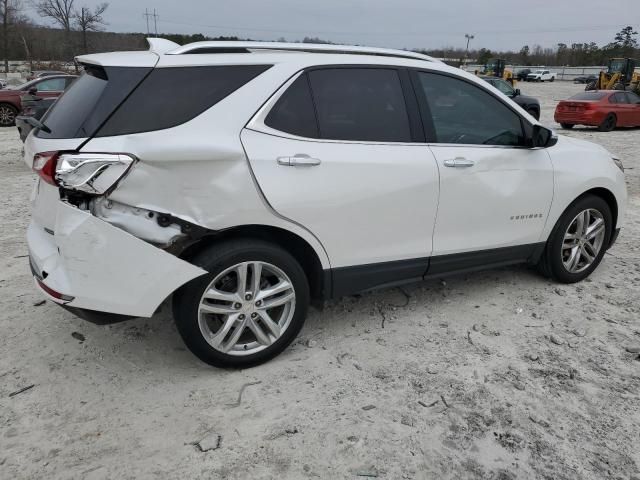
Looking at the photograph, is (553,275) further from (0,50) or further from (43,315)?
(0,50)

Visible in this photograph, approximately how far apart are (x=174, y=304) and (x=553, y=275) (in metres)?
3.17

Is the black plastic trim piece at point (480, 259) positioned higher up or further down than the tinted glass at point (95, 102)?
further down

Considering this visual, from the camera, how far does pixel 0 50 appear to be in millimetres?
44688

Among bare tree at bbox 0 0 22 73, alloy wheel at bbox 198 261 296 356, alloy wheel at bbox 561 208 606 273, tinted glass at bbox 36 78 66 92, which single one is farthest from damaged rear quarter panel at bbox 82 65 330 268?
bare tree at bbox 0 0 22 73

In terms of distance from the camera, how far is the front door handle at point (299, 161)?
2.91 meters

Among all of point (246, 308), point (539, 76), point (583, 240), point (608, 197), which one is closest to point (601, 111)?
point (608, 197)

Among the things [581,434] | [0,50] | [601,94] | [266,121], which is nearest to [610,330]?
[581,434]

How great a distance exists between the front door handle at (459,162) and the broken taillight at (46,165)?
234 centimetres

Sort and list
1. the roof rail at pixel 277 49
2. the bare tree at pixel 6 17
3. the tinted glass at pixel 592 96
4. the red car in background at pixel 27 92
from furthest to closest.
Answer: the bare tree at pixel 6 17 → the tinted glass at pixel 592 96 → the red car in background at pixel 27 92 → the roof rail at pixel 277 49

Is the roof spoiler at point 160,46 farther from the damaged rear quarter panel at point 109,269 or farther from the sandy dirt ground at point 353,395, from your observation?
the sandy dirt ground at point 353,395

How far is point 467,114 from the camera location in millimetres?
3705

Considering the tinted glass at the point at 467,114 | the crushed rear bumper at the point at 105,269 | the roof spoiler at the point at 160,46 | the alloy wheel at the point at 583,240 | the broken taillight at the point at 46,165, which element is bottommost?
the alloy wheel at the point at 583,240

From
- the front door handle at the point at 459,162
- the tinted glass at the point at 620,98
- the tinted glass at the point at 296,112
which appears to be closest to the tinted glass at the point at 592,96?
the tinted glass at the point at 620,98

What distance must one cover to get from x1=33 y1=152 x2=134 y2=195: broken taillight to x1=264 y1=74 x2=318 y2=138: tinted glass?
0.84m
